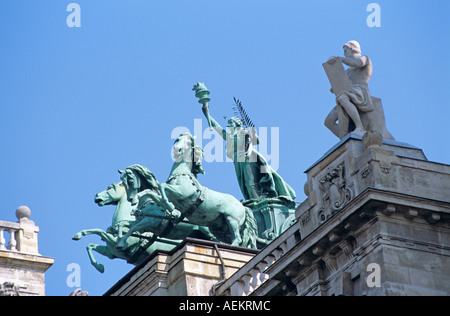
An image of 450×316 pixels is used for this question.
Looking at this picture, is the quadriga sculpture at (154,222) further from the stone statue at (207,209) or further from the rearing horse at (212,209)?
the rearing horse at (212,209)

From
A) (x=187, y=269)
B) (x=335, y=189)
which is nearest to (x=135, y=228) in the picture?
(x=187, y=269)

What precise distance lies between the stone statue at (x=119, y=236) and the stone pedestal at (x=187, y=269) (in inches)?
196

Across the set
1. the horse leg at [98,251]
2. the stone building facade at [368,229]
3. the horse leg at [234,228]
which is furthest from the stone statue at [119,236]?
the stone building facade at [368,229]

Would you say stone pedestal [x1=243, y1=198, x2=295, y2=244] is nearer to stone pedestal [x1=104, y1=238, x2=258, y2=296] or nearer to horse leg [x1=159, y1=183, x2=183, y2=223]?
horse leg [x1=159, y1=183, x2=183, y2=223]

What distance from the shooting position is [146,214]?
5197cm

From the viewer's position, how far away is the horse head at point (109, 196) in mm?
54906

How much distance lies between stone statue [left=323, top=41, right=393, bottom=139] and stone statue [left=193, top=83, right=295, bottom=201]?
525 inches

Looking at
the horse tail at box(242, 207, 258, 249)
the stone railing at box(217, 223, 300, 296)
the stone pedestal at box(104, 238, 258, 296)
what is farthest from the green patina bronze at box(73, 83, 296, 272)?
the stone railing at box(217, 223, 300, 296)

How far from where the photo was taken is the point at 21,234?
5328 centimetres

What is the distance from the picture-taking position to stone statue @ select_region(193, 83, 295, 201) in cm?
5578

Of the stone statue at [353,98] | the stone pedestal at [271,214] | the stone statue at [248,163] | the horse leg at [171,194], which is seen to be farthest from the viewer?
the stone statue at [248,163]
